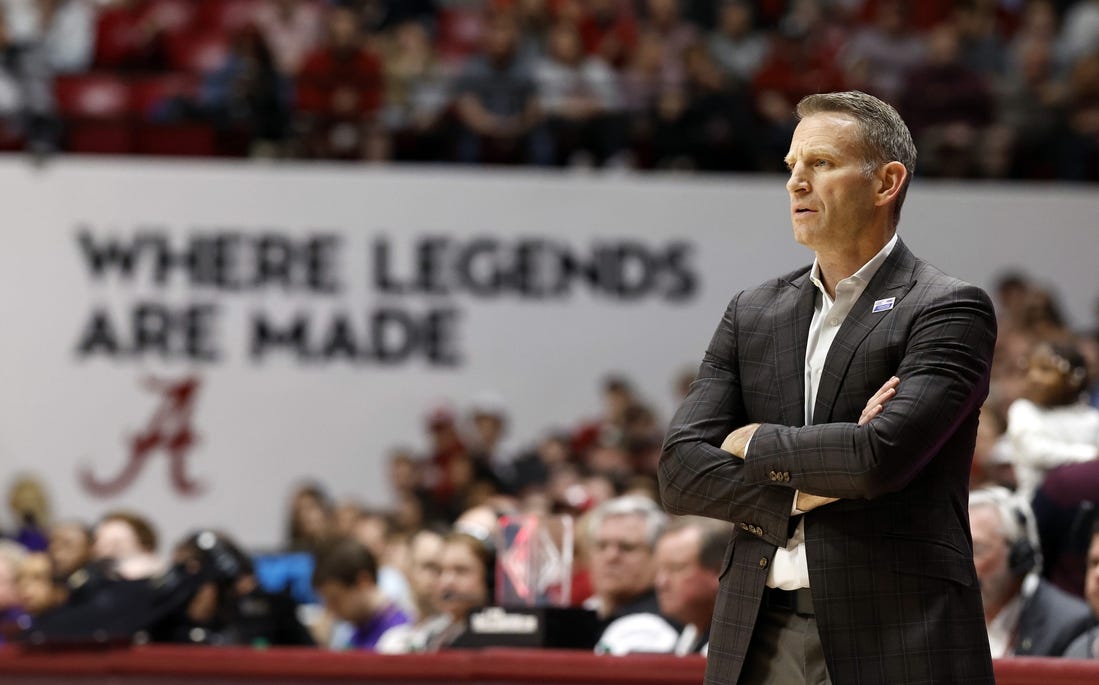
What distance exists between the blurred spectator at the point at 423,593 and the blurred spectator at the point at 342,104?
5.01 m

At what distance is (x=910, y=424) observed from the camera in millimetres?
2736

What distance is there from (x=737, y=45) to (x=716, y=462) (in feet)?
31.9

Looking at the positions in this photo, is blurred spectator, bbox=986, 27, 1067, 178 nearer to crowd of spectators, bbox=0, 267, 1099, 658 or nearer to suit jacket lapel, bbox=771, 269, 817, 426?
crowd of spectators, bbox=0, 267, 1099, 658

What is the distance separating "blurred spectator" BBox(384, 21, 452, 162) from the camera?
38.3 ft

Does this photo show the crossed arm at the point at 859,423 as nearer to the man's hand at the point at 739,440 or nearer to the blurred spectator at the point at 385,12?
the man's hand at the point at 739,440

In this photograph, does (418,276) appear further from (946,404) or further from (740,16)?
(946,404)

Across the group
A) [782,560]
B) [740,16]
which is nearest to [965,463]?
[782,560]

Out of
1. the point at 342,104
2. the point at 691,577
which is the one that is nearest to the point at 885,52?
the point at 342,104

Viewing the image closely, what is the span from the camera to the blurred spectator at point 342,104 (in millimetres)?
11648

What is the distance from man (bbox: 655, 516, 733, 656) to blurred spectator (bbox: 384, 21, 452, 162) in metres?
6.46

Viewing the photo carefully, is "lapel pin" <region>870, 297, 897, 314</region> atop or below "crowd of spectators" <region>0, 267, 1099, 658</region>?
atop

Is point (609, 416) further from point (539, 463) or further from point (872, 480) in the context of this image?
point (872, 480)

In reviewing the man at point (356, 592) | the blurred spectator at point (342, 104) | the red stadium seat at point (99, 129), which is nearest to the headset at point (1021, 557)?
the man at point (356, 592)

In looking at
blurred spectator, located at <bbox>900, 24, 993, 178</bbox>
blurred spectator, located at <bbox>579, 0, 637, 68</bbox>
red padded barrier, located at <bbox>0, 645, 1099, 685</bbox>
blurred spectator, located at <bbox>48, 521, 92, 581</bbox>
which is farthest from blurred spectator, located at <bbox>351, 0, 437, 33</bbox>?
red padded barrier, located at <bbox>0, 645, 1099, 685</bbox>
